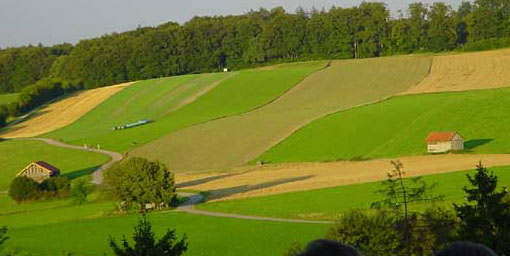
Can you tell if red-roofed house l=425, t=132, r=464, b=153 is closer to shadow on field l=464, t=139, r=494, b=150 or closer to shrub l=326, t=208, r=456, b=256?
shadow on field l=464, t=139, r=494, b=150

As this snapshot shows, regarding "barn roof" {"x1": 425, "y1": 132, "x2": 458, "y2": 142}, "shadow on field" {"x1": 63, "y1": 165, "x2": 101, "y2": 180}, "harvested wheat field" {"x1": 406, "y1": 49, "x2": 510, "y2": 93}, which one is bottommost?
"shadow on field" {"x1": 63, "y1": 165, "x2": 101, "y2": 180}

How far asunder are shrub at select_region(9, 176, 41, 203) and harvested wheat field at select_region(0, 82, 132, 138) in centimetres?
3859

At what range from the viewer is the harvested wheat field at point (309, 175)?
49812 millimetres

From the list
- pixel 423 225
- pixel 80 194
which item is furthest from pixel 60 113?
pixel 423 225

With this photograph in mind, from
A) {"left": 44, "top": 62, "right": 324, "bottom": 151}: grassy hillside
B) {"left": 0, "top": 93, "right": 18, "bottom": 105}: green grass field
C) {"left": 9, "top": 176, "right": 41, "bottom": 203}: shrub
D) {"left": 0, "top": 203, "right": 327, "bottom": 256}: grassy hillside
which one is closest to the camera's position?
{"left": 0, "top": 203, "right": 327, "bottom": 256}: grassy hillside

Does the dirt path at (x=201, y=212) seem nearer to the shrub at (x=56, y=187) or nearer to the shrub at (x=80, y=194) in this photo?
the shrub at (x=80, y=194)

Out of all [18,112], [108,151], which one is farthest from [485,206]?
[18,112]

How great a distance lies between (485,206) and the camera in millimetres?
16781

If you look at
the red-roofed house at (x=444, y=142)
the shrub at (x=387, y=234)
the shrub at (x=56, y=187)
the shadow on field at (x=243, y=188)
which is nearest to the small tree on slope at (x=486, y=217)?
the shrub at (x=387, y=234)

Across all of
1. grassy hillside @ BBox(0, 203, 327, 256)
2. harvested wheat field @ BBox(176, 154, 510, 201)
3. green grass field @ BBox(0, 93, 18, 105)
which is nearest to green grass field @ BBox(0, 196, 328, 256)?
grassy hillside @ BBox(0, 203, 327, 256)

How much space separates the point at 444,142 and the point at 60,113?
63.3 m

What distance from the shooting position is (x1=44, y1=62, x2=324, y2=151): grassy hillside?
284 ft

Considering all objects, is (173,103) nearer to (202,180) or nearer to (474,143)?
(202,180)

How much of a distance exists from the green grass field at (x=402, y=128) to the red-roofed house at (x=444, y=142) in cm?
75
